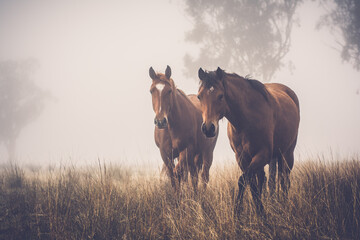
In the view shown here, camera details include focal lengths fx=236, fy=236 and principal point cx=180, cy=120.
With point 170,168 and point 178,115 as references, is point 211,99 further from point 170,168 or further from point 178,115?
point 170,168

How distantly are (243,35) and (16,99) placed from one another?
30424 mm

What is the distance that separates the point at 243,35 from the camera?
19.9 m

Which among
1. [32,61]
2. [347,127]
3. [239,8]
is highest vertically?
[32,61]

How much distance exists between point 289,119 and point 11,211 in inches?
203

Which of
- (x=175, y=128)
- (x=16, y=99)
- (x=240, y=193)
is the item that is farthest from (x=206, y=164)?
(x=16, y=99)

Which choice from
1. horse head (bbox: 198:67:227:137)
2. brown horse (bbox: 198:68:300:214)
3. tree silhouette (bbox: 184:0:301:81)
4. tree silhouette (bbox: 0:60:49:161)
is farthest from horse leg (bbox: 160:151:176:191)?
tree silhouette (bbox: 0:60:49:161)

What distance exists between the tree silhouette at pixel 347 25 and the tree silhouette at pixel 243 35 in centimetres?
276

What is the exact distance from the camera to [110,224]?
125 inches

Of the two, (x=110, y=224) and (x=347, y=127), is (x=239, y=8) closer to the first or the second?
(x=110, y=224)

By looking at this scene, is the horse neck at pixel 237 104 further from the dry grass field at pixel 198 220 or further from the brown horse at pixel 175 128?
the brown horse at pixel 175 128

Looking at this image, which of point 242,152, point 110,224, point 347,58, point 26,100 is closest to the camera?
point 110,224

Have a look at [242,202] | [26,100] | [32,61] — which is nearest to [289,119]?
[242,202]

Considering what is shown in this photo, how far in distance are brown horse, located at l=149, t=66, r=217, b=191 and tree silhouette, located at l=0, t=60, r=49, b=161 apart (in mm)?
32613

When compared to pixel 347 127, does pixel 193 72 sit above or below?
above
